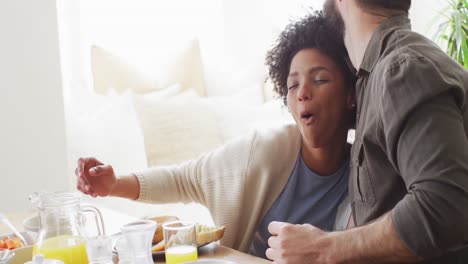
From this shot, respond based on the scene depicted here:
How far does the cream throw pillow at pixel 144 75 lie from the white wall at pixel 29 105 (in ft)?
1.87

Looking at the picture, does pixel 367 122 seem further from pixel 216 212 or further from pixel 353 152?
pixel 216 212

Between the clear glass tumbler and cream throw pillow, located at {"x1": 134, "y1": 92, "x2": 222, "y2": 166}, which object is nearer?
the clear glass tumbler

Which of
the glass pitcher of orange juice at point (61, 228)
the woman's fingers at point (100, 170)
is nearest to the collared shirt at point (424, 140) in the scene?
the glass pitcher of orange juice at point (61, 228)

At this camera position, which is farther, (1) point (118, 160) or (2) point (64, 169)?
(1) point (118, 160)

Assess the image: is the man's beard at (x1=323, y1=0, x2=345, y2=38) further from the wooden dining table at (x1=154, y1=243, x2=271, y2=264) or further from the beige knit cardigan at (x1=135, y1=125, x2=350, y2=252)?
the wooden dining table at (x1=154, y1=243, x2=271, y2=264)

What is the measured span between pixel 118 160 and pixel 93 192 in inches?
52.8

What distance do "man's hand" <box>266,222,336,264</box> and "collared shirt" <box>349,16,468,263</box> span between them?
148 mm

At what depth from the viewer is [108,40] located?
3.27 meters

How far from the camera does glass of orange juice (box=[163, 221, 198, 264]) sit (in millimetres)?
1183

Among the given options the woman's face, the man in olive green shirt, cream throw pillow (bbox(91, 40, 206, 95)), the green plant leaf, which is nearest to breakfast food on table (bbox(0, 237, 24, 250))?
the man in olive green shirt

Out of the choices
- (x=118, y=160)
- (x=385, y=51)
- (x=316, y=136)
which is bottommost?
(x=118, y=160)

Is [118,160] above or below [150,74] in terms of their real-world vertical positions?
below

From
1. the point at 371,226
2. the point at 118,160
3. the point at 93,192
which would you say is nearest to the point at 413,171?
the point at 371,226

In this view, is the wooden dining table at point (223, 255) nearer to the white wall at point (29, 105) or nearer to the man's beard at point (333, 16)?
the man's beard at point (333, 16)
